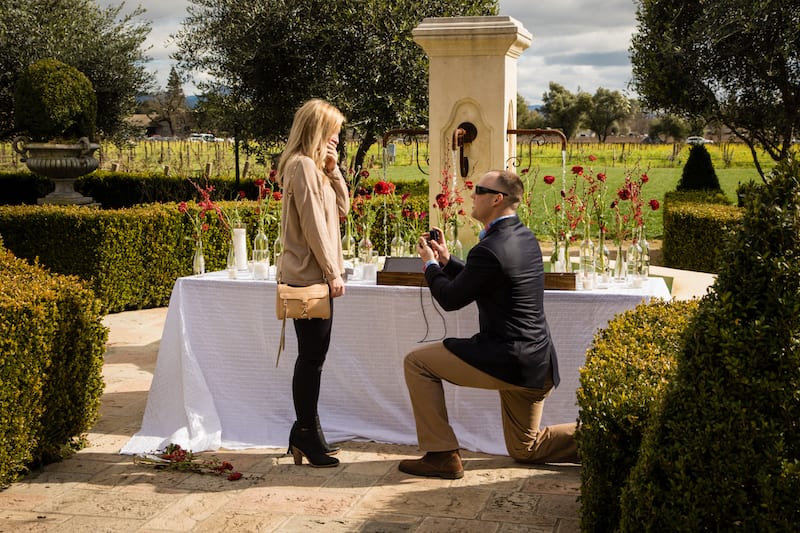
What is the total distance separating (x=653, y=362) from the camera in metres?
3.86

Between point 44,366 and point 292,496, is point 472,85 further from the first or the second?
point 44,366

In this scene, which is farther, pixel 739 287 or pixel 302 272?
pixel 302 272

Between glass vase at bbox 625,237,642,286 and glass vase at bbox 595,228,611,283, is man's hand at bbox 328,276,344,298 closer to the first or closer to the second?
glass vase at bbox 595,228,611,283

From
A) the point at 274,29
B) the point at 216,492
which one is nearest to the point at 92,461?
the point at 216,492

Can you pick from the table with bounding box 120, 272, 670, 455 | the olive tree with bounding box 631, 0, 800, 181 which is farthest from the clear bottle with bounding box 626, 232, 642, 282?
the olive tree with bounding box 631, 0, 800, 181

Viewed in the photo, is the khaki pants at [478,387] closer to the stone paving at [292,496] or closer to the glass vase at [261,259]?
the stone paving at [292,496]

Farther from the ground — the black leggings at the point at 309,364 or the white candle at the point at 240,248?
the white candle at the point at 240,248

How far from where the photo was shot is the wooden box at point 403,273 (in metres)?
5.41

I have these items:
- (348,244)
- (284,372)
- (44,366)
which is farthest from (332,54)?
(44,366)

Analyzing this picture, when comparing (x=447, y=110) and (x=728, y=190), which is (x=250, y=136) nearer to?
(x=447, y=110)

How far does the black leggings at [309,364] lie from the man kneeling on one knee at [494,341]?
0.52 m

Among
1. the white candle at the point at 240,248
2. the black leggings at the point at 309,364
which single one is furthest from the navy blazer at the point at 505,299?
the white candle at the point at 240,248

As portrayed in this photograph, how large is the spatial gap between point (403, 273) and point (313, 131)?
1124mm

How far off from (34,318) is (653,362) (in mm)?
3230
